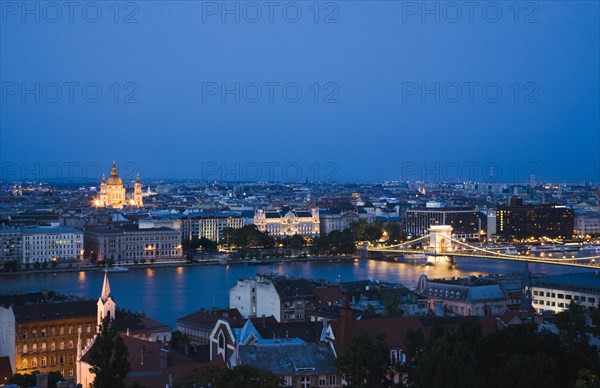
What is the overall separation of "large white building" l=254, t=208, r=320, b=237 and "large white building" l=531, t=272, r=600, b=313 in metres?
16.7

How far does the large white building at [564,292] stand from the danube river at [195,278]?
248 cm

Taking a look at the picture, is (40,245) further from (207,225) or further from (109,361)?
(109,361)

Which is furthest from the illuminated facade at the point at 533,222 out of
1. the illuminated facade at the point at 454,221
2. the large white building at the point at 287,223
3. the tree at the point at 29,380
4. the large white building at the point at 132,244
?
the tree at the point at 29,380

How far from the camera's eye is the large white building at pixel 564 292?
510 inches

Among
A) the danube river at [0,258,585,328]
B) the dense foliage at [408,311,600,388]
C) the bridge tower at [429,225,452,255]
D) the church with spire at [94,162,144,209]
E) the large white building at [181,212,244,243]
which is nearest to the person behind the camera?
the dense foliage at [408,311,600,388]

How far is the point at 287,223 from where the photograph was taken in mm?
30531

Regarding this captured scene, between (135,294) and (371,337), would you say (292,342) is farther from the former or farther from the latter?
(135,294)

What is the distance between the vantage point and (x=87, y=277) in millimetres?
20125

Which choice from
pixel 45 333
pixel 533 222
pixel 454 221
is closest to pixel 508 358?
pixel 45 333

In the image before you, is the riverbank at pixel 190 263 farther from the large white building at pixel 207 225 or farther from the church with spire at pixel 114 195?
the church with spire at pixel 114 195

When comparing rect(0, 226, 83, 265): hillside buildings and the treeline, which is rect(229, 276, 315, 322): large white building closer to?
the treeline

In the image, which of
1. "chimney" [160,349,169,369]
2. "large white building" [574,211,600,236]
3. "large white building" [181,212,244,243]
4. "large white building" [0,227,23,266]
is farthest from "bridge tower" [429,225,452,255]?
"chimney" [160,349,169,369]

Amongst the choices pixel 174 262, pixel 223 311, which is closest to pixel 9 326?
pixel 223 311

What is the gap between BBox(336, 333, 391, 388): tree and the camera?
651cm
